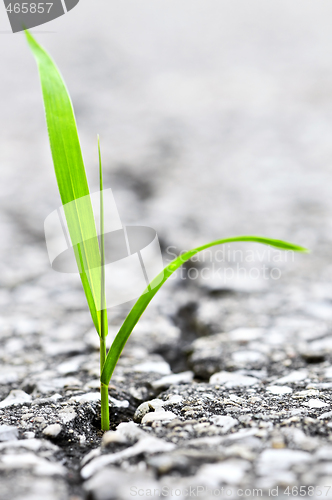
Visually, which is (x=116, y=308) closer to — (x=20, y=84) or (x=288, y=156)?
(x=288, y=156)

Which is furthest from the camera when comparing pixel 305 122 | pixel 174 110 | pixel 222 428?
pixel 174 110

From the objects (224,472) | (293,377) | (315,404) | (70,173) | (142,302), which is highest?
(70,173)

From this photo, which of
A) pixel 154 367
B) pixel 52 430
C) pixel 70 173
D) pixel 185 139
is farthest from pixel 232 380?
pixel 185 139

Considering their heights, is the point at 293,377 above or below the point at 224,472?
below

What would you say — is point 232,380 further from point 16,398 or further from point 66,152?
point 66,152

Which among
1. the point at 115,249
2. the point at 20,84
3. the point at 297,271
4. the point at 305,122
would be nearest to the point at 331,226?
the point at 297,271

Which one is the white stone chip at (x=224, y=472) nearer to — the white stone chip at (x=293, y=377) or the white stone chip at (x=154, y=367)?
the white stone chip at (x=293, y=377)

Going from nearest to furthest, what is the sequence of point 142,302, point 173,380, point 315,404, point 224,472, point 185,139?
point 224,472 → point 142,302 → point 315,404 → point 173,380 → point 185,139

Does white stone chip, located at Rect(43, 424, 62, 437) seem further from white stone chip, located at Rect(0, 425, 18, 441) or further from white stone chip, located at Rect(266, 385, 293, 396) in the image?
white stone chip, located at Rect(266, 385, 293, 396)
